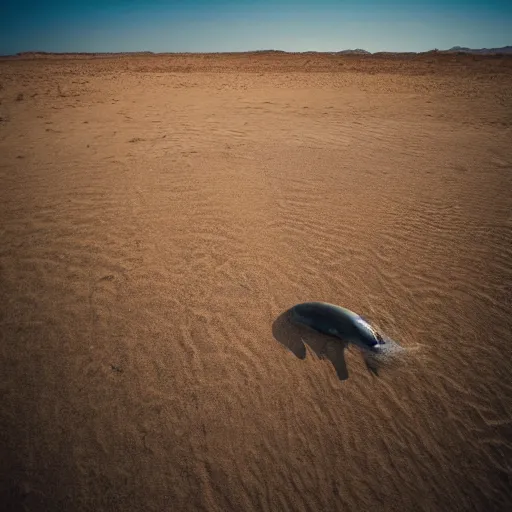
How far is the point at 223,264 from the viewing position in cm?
371

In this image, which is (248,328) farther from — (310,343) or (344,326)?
(344,326)

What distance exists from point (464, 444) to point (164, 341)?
268cm

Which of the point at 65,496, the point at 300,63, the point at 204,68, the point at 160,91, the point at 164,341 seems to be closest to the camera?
the point at 65,496

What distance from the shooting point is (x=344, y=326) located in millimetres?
2715

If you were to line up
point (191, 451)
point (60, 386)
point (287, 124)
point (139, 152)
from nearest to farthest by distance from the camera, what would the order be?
point (191, 451), point (60, 386), point (139, 152), point (287, 124)

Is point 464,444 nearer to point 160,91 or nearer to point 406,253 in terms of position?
point 406,253

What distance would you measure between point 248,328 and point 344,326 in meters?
0.97

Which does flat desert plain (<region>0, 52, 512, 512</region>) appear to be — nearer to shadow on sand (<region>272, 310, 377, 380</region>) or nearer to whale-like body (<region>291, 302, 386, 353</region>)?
shadow on sand (<region>272, 310, 377, 380</region>)

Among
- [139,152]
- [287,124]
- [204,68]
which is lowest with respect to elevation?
[139,152]

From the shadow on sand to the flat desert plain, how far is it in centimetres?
2

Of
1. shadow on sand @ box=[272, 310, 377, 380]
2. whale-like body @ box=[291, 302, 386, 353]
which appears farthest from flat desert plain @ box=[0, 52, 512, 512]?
whale-like body @ box=[291, 302, 386, 353]

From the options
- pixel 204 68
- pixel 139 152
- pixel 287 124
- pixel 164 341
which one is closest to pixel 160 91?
pixel 287 124

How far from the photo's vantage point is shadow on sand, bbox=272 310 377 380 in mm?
2693

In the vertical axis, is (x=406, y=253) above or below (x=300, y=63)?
below
